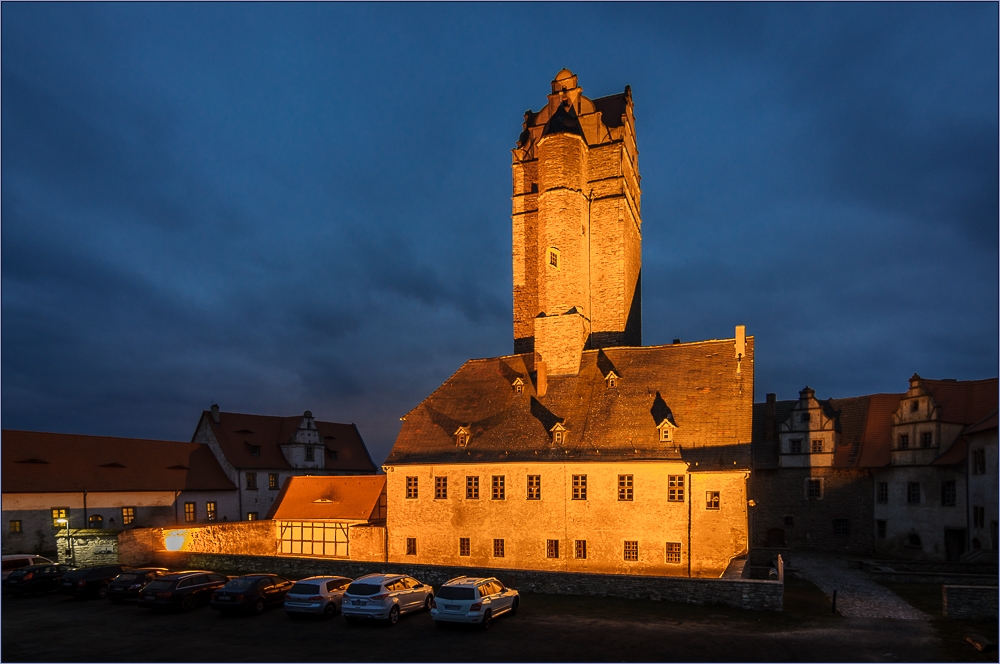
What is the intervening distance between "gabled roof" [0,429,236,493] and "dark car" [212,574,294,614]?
2724 cm

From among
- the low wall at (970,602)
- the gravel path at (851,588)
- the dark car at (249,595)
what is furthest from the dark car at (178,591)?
the low wall at (970,602)

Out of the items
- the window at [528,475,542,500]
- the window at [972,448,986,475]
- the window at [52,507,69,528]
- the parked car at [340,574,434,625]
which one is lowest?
the window at [52,507,69,528]

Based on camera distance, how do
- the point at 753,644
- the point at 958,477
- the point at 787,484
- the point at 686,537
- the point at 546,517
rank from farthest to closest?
the point at 787,484 < the point at 958,477 < the point at 546,517 < the point at 686,537 < the point at 753,644

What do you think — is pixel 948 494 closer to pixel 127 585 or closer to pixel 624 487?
pixel 624 487

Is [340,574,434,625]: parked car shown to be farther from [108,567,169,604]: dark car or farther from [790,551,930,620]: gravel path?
[790,551,930,620]: gravel path

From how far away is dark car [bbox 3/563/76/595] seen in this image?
82.3 feet

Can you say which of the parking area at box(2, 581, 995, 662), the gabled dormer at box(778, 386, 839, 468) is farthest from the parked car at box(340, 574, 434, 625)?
the gabled dormer at box(778, 386, 839, 468)

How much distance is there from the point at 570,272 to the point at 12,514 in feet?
118

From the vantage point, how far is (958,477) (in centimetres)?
3547

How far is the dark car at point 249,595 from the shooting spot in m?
20.8

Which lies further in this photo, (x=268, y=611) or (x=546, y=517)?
(x=546, y=517)

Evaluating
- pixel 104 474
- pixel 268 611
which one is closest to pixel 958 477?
pixel 268 611

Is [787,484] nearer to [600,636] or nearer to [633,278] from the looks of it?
[633,278]

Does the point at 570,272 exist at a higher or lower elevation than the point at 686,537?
higher
